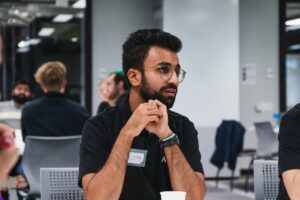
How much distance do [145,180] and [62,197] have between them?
51 centimetres

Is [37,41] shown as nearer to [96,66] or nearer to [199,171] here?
[96,66]

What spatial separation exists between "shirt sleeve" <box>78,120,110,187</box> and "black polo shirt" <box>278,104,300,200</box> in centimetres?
62

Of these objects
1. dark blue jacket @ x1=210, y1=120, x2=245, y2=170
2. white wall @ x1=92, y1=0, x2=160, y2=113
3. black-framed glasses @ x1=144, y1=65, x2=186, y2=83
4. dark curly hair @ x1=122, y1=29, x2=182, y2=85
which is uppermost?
white wall @ x1=92, y1=0, x2=160, y2=113

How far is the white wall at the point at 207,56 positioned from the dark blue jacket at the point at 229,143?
150 centimetres

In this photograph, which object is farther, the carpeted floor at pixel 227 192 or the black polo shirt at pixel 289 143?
the carpeted floor at pixel 227 192

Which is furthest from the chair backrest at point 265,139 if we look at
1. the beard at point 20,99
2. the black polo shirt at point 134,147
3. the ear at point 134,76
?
the ear at point 134,76

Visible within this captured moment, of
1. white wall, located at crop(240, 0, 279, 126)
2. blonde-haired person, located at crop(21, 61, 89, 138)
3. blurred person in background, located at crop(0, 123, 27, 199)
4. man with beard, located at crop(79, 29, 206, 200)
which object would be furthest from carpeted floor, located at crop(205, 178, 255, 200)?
blurred person in background, located at crop(0, 123, 27, 199)

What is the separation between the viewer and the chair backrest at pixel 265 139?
23.5ft

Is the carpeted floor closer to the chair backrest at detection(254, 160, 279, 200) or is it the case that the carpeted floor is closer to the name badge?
the chair backrest at detection(254, 160, 279, 200)

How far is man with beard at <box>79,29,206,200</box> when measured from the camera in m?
2.07

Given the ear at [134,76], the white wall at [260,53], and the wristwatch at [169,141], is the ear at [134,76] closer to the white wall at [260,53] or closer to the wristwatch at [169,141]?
the wristwatch at [169,141]

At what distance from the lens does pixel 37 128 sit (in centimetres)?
474

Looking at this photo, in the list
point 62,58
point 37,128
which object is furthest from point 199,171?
point 62,58

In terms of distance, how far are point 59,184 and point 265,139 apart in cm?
503
